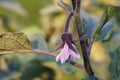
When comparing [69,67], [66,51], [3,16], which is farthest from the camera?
[3,16]

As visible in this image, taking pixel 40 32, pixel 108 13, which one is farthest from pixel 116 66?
pixel 40 32

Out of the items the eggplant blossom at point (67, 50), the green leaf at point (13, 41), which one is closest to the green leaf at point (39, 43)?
the green leaf at point (13, 41)

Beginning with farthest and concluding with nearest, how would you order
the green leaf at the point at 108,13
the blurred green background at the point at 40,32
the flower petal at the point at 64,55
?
1. the blurred green background at the point at 40,32
2. the green leaf at the point at 108,13
3. the flower petal at the point at 64,55

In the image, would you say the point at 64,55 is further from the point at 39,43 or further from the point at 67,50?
the point at 39,43

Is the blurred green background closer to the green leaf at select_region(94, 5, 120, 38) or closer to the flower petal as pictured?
the green leaf at select_region(94, 5, 120, 38)

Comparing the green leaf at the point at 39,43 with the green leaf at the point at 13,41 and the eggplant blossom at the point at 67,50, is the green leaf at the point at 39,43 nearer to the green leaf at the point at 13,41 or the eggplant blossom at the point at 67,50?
the green leaf at the point at 13,41

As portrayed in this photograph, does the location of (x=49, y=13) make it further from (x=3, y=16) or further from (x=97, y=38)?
(x=97, y=38)

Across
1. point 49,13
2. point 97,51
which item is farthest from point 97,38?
point 49,13
